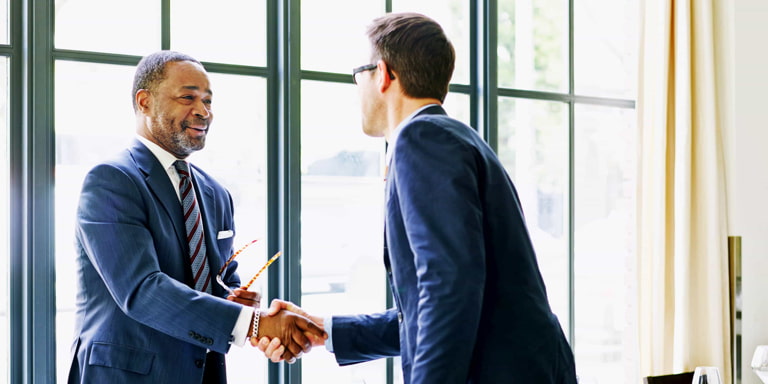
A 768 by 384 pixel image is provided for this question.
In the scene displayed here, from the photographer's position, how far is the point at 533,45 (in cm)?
354

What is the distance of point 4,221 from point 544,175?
2396 millimetres

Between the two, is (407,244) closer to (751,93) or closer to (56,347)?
(56,347)

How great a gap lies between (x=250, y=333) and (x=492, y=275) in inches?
37.7

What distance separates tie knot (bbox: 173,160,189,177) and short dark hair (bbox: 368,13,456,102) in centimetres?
81

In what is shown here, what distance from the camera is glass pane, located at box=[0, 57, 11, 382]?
2.51m

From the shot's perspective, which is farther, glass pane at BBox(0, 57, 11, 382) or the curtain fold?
the curtain fold

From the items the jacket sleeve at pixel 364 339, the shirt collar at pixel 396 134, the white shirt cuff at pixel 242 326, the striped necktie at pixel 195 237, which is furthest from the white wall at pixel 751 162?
the striped necktie at pixel 195 237

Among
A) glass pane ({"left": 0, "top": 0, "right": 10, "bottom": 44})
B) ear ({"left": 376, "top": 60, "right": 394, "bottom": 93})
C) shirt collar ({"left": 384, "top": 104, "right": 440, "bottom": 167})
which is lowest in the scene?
shirt collar ({"left": 384, "top": 104, "right": 440, "bottom": 167})

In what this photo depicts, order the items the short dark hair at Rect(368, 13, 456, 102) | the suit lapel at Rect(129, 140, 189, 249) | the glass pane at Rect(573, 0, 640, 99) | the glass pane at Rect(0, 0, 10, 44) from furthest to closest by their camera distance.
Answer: the glass pane at Rect(573, 0, 640, 99) → the glass pane at Rect(0, 0, 10, 44) → the suit lapel at Rect(129, 140, 189, 249) → the short dark hair at Rect(368, 13, 456, 102)

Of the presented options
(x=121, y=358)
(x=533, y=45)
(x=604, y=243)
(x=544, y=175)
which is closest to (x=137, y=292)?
(x=121, y=358)

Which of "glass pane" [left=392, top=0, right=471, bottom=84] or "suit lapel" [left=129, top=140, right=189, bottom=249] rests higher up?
"glass pane" [left=392, top=0, right=471, bottom=84]

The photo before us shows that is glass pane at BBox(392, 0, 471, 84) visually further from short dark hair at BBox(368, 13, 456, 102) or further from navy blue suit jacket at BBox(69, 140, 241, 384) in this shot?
navy blue suit jacket at BBox(69, 140, 241, 384)

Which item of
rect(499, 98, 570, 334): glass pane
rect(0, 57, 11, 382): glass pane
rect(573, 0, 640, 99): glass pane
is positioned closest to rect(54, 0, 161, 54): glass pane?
rect(0, 57, 11, 382): glass pane

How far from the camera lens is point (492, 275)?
1.57m
